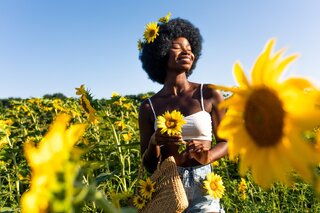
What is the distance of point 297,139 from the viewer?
1.89 ft

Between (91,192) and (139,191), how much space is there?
56.2 inches

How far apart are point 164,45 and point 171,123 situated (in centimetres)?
63

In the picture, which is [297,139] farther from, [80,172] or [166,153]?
[166,153]

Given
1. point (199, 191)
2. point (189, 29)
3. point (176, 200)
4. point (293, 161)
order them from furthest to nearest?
1. point (189, 29)
2. point (199, 191)
3. point (176, 200)
4. point (293, 161)

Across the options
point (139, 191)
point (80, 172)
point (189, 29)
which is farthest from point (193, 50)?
point (80, 172)

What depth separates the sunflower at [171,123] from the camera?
1785mm

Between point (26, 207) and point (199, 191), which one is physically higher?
point (26, 207)

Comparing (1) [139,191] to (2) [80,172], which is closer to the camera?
(2) [80,172]

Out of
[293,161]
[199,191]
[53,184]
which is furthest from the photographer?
[199,191]

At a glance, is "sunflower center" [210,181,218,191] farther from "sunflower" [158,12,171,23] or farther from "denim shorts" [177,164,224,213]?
"sunflower" [158,12,171,23]

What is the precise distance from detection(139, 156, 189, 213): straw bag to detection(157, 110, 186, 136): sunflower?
4.2 inches

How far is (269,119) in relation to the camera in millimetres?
619


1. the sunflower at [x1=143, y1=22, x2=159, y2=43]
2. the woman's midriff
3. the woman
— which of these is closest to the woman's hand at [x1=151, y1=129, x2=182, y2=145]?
the woman

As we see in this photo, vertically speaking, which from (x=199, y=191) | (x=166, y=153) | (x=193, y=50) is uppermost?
(x=193, y=50)
